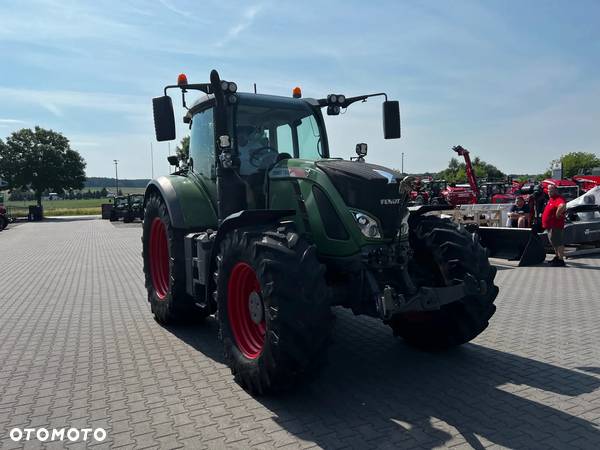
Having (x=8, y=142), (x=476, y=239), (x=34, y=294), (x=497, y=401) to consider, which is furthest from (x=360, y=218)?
(x=8, y=142)

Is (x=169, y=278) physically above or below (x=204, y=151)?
below

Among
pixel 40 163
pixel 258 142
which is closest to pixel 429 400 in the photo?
pixel 258 142

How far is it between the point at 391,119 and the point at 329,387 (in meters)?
2.95

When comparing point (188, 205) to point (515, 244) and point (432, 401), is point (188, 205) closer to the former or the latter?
point (432, 401)

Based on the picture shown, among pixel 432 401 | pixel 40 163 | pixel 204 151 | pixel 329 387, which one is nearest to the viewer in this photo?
pixel 432 401

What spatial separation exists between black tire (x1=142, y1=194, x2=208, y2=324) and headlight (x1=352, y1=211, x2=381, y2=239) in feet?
7.93

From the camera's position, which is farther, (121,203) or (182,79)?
(121,203)

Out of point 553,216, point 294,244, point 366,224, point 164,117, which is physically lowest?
point 553,216

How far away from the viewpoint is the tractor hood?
14.0ft

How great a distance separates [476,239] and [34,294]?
7.41 m

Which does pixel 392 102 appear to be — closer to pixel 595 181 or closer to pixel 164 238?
pixel 164 238

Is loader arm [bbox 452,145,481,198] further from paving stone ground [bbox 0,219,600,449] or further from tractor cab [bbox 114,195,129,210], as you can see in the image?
tractor cab [bbox 114,195,129,210]

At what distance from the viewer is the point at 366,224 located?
425 centimetres

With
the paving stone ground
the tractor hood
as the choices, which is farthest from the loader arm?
the tractor hood
